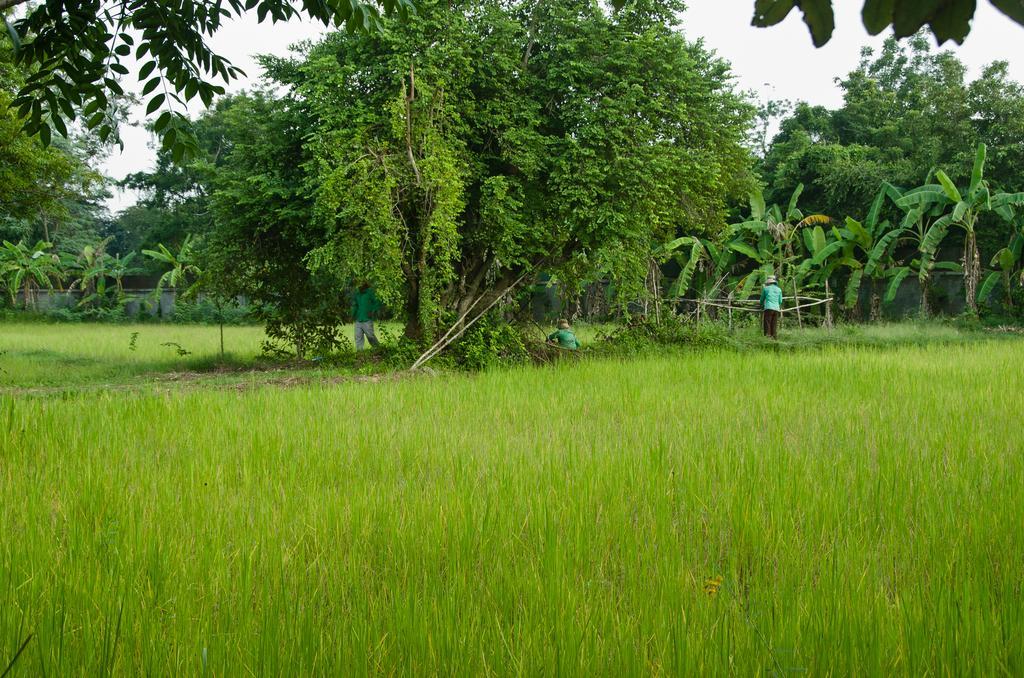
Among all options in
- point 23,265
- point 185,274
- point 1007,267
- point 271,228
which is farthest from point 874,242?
point 23,265

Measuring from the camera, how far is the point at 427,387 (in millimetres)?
7684

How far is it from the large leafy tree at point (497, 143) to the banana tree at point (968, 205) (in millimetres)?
7302

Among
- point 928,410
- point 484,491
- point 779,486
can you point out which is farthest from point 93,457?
point 928,410

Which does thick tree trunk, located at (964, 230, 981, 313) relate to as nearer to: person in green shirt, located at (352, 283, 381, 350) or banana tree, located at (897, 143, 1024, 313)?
banana tree, located at (897, 143, 1024, 313)

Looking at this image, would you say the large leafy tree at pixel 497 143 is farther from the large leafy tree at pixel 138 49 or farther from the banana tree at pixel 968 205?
the banana tree at pixel 968 205

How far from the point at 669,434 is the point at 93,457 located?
11.7 ft

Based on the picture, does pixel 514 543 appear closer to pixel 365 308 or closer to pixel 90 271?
pixel 365 308

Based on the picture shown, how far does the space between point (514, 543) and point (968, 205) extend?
17188mm

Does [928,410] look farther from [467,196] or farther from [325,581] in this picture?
[467,196]

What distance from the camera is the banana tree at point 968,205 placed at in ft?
Result: 52.5

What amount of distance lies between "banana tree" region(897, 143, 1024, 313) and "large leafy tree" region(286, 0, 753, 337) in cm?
730

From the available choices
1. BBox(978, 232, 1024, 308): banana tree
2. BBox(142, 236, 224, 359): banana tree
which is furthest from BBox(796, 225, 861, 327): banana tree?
BBox(142, 236, 224, 359): banana tree

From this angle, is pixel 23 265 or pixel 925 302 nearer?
pixel 925 302

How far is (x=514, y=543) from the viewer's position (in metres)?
2.82
